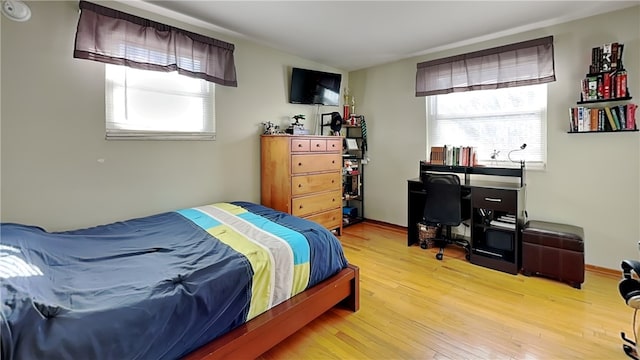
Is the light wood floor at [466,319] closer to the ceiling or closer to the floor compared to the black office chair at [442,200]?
closer to the floor

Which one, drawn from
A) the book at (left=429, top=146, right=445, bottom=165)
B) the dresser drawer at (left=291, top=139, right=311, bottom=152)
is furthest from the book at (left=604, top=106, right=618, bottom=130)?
the dresser drawer at (left=291, top=139, right=311, bottom=152)

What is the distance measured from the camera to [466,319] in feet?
7.17

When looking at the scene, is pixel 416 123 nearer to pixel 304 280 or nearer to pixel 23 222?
pixel 304 280

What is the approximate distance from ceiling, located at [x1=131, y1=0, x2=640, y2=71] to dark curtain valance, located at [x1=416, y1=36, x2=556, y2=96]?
0.64 feet

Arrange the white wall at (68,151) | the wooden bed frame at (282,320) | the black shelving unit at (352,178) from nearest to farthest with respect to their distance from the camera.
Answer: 1. the wooden bed frame at (282,320)
2. the white wall at (68,151)
3. the black shelving unit at (352,178)

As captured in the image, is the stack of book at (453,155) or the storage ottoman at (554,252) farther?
the stack of book at (453,155)

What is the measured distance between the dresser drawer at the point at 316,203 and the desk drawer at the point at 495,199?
1.66 metres

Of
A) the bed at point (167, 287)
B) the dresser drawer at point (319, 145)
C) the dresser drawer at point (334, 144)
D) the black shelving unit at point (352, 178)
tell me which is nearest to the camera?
the bed at point (167, 287)

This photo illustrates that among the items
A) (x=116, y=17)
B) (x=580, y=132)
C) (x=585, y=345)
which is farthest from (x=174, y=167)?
(x=580, y=132)

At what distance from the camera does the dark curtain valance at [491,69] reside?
123 inches

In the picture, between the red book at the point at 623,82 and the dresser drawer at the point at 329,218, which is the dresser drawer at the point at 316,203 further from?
the red book at the point at 623,82

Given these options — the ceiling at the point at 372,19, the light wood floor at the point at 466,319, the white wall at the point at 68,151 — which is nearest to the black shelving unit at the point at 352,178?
the ceiling at the point at 372,19

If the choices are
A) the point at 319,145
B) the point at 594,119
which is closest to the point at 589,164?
the point at 594,119

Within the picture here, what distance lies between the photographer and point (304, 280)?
1.98 metres
